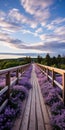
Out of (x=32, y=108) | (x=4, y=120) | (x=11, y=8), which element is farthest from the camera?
(x=11, y=8)

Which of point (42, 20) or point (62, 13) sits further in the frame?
point (42, 20)

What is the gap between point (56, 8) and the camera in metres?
11.1

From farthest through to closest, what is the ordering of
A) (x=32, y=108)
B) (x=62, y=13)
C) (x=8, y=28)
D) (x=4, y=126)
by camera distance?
(x=8, y=28), (x=62, y=13), (x=32, y=108), (x=4, y=126)

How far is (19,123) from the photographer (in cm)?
401

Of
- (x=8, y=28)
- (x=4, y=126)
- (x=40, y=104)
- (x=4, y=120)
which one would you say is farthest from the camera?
(x=8, y=28)

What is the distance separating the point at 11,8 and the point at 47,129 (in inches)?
352

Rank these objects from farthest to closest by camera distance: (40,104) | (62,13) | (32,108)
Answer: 1. (62,13)
2. (40,104)
3. (32,108)

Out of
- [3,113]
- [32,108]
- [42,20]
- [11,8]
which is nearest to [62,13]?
[42,20]

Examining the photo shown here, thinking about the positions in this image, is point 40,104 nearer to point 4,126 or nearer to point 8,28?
point 4,126

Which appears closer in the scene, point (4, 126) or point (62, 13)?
point (4, 126)

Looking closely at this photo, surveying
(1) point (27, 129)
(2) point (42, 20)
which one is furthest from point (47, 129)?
(2) point (42, 20)

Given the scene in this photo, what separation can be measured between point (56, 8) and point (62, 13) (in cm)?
165

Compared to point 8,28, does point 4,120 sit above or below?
below

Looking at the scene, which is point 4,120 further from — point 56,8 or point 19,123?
point 56,8
